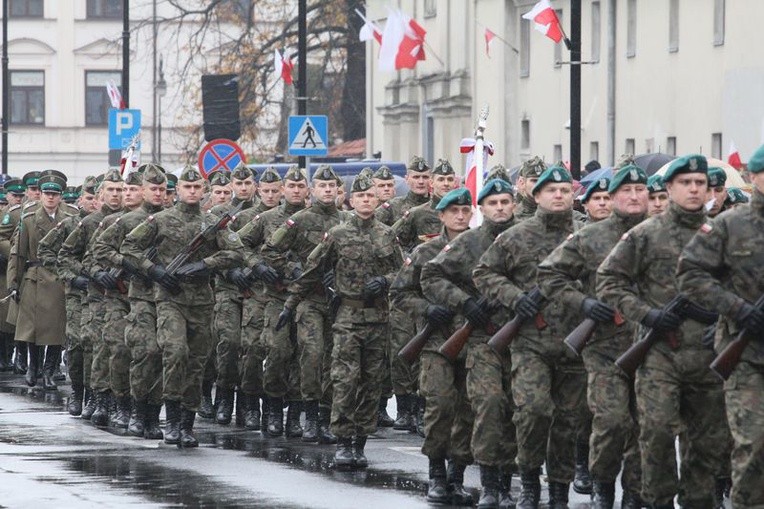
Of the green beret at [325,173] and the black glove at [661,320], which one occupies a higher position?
the green beret at [325,173]

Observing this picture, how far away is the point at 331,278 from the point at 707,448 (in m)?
5.66

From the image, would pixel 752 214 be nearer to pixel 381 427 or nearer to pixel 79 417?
pixel 381 427

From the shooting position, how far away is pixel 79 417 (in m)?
19.4

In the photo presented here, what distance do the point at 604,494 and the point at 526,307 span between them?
1.12m

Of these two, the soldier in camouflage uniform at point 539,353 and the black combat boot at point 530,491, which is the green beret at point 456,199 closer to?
the soldier in camouflage uniform at point 539,353

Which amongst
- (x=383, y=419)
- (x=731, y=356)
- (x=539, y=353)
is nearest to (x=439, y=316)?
(x=539, y=353)

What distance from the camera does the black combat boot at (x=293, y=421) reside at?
57.9 feet

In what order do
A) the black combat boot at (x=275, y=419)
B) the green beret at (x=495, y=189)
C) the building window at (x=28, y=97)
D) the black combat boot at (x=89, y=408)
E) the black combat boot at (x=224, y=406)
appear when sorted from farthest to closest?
1. the building window at (x=28, y=97)
2. the black combat boot at (x=89, y=408)
3. the black combat boot at (x=224, y=406)
4. the black combat boot at (x=275, y=419)
5. the green beret at (x=495, y=189)

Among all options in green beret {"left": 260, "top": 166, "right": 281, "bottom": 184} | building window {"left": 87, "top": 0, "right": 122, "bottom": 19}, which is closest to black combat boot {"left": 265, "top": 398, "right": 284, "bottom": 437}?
green beret {"left": 260, "top": 166, "right": 281, "bottom": 184}

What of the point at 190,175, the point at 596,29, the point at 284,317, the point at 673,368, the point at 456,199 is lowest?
the point at 673,368

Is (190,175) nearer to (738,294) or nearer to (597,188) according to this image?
(597,188)

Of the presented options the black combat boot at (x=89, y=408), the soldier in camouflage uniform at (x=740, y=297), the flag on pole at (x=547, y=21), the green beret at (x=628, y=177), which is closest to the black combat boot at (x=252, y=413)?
the black combat boot at (x=89, y=408)

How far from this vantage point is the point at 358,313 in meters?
15.7

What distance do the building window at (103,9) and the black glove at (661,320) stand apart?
2969 inches
